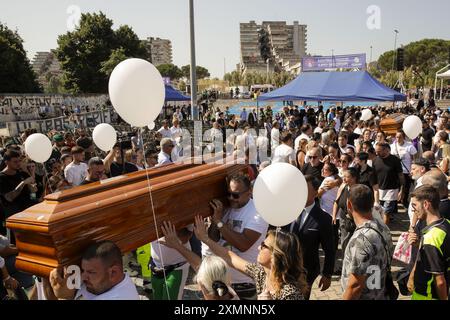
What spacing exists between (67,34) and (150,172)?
3842 cm

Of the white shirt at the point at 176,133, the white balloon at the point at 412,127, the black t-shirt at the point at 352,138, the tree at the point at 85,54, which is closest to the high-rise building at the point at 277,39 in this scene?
the tree at the point at 85,54

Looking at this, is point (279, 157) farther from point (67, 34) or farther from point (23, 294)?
point (67, 34)

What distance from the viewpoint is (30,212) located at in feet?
6.77

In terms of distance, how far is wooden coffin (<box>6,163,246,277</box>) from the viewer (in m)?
1.92

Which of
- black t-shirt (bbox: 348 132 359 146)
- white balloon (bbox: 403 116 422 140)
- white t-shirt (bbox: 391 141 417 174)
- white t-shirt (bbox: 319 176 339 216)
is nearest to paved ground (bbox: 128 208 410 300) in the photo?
white t-shirt (bbox: 319 176 339 216)

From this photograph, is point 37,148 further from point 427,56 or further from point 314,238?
point 427,56

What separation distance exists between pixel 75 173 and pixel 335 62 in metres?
12.9

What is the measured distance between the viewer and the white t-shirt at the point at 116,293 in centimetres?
192

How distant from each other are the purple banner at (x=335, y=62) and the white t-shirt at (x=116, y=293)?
14.6 metres

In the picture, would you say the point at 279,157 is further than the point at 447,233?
Yes

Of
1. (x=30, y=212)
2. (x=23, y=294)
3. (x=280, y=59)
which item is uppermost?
(x=280, y=59)

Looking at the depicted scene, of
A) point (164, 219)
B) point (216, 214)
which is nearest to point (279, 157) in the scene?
point (216, 214)

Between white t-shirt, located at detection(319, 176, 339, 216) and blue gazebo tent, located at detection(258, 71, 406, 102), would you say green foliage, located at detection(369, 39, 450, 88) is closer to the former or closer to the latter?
blue gazebo tent, located at detection(258, 71, 406, 102)

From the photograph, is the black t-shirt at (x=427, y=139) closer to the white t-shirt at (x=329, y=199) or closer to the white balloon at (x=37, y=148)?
the white t-shirt at (x=329, y=199)
